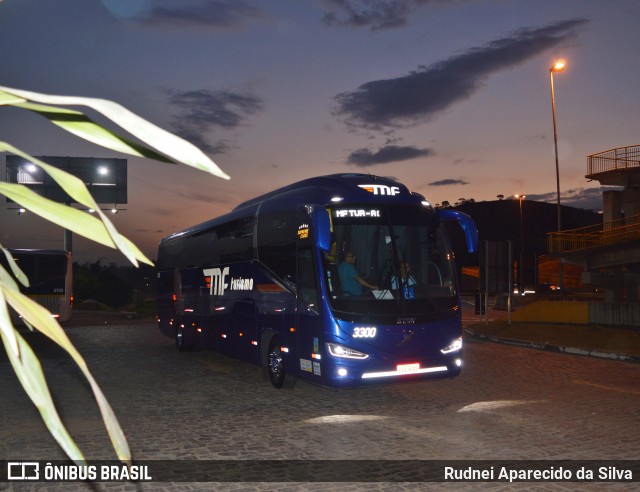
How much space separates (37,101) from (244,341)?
12184mm

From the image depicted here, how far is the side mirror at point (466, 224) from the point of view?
11.6m

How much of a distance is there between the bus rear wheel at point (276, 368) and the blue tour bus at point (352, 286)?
2cm

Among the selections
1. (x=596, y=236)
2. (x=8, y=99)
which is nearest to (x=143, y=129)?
(x=8, y=99)

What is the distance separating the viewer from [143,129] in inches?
49.9

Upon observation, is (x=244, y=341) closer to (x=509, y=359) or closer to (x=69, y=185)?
(x=509, y=359)

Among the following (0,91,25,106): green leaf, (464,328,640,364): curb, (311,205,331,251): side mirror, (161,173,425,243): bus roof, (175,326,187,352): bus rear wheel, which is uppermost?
(161,173,425,243): bus roof

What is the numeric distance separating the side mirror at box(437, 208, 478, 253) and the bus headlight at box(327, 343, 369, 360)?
283 centimetres

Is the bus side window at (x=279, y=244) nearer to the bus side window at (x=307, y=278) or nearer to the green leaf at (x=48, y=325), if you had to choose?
the bus side window at (x=307, y=278)

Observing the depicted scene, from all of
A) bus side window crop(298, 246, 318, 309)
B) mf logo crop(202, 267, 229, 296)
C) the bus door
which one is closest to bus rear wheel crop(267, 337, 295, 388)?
the bus door

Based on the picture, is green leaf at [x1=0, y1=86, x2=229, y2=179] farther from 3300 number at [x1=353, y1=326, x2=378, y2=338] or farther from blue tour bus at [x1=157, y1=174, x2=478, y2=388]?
3300 number at [x1=353, y1=326, x2=378, y2=338]

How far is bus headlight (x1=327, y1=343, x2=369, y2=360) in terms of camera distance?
10.0 meters

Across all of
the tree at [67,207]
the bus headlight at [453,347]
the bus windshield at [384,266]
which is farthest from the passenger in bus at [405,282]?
the tree at [67,207]

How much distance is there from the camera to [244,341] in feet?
43.6

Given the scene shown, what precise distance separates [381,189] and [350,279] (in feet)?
5.45
